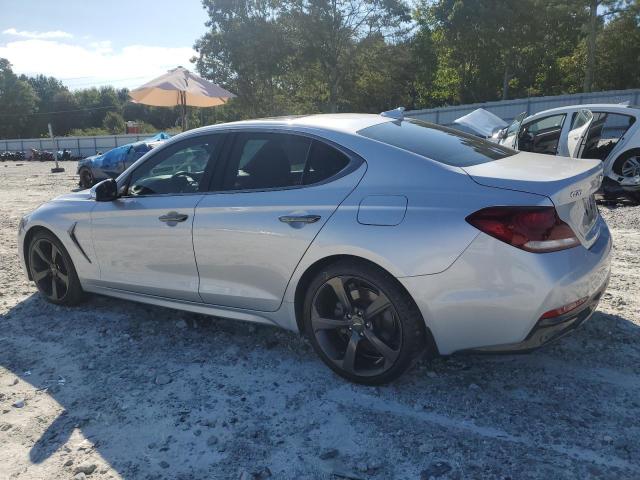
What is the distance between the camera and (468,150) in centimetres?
330

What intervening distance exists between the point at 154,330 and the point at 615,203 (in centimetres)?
734

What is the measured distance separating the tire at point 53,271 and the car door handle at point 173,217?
1271 millimetres

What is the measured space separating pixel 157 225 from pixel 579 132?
7100 mm

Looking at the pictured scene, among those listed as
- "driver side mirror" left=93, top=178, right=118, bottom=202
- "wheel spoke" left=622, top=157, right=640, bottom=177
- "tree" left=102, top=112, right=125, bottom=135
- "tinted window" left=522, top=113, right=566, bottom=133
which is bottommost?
"wheel spoke" left=622, top=157, right=640, bottom=177

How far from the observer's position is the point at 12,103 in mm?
69938

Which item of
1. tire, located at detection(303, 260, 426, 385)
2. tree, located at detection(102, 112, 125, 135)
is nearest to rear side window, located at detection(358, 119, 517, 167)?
tire, located at detection(303, 260, 426, 385)

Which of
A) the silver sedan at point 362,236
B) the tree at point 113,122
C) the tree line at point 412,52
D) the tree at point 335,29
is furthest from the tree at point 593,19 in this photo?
the tree at point 113,122

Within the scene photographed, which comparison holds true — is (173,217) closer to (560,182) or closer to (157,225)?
(157,225)

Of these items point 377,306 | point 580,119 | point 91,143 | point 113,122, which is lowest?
point 377,306

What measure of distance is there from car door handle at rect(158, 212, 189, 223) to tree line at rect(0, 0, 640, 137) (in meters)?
29.5

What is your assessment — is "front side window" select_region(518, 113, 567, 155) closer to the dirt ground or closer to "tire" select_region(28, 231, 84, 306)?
the dirt ground

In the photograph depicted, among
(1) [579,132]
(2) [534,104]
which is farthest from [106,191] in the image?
(2) [534,104]

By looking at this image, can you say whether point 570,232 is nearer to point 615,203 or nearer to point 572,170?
point 572,170

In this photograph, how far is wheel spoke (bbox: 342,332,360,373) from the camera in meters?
3.06
